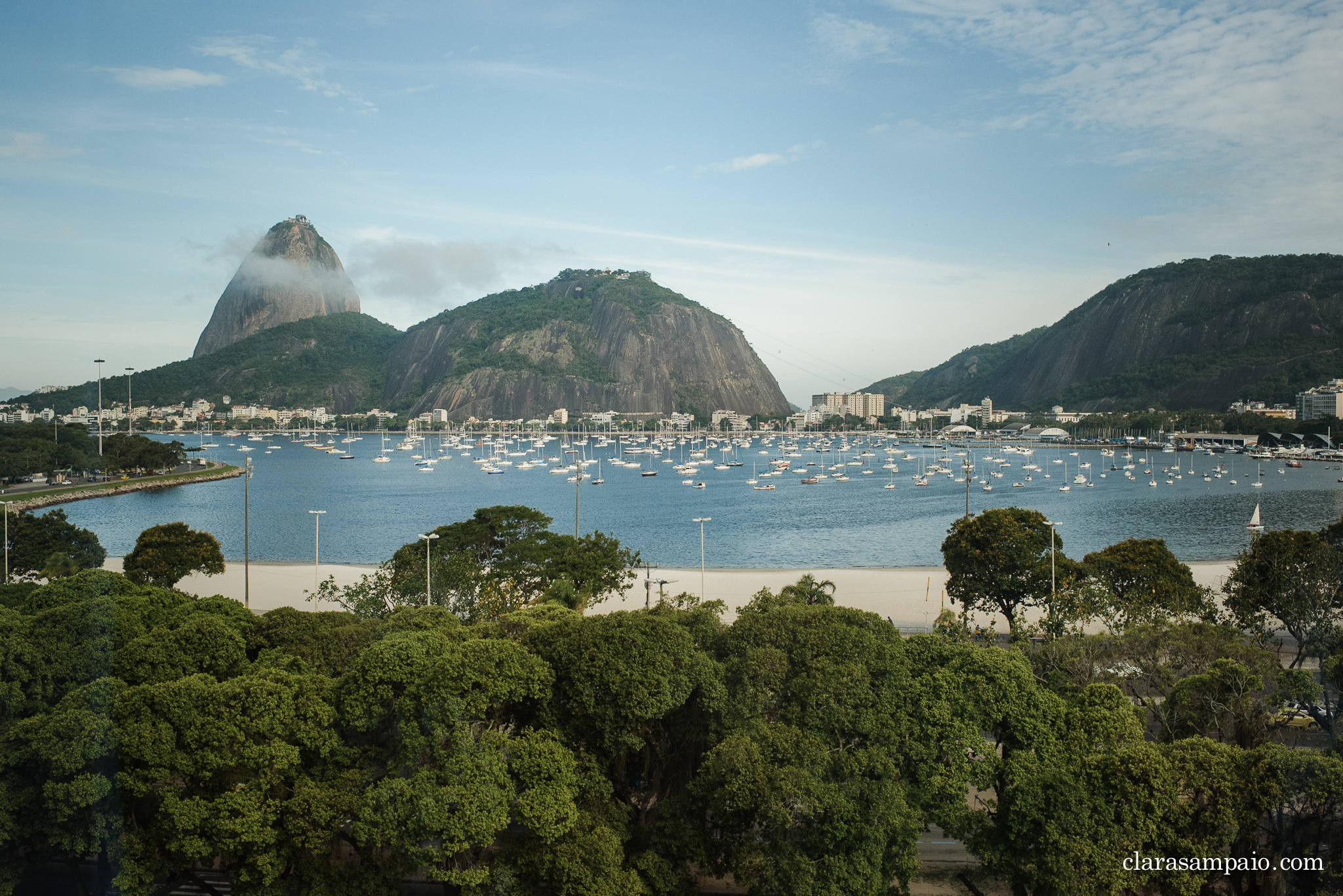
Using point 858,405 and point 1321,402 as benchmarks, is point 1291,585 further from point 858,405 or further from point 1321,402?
point 858,405

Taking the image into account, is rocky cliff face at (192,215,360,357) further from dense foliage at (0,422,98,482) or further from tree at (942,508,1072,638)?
tree at (942,508,1072,638)

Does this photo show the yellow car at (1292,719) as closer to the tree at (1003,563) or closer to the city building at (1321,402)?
the tree at (1003,563)

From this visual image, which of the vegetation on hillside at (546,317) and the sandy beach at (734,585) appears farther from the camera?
the vegetation on hillside at (546,317)

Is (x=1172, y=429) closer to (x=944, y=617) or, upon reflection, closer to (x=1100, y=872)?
(x=944, y=617)

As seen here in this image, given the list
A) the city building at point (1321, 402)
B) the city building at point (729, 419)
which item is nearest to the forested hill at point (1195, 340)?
the city building at point (1321, 402)

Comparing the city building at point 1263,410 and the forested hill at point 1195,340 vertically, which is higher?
the forested hill at point 1195,340

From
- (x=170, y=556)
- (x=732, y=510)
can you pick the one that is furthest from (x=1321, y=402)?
(x=170, y=556)

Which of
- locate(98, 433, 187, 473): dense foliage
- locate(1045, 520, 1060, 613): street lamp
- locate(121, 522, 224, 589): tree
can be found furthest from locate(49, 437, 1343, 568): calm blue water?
locate(1045, 520, 1060, 613): street lamp
